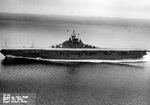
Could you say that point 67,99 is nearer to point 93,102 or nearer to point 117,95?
point 93,102

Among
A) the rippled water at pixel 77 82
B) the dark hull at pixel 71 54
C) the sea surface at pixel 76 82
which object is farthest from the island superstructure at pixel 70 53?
the rippled water at pixel 77 82

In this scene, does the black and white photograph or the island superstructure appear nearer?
the black and white photograph

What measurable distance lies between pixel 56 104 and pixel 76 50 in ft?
74.0

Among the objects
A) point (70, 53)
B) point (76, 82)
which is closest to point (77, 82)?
point (76, 82)

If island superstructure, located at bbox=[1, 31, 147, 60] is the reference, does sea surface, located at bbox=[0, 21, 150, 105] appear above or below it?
below

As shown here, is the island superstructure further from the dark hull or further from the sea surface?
the sea surface

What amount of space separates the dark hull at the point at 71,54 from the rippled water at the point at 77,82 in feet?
8.64

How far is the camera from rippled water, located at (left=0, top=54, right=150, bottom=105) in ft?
70.9

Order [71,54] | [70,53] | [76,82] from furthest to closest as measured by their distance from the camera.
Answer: [71,54]
[70,53]
[76,82]

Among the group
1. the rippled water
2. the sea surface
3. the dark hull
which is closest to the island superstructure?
the dark hull

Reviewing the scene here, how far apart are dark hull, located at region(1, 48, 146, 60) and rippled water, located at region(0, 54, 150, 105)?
2.63 m

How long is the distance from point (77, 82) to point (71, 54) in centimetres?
1460

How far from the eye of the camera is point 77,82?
26984 mm

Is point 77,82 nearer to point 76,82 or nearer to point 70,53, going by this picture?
point 76,82
